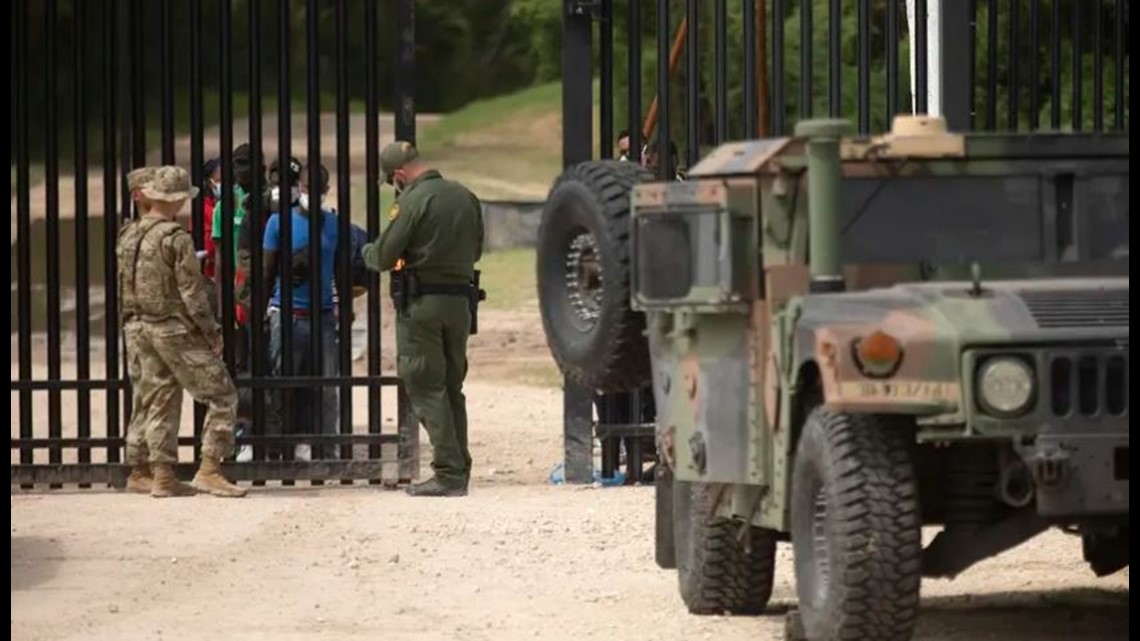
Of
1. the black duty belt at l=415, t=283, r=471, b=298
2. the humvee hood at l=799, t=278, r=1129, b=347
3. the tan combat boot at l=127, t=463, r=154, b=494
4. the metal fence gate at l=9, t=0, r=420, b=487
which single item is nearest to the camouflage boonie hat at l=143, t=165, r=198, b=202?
the metal fence gate at l=9, t=0, r=420, b=487

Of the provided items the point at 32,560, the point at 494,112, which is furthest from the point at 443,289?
the point at 494,112

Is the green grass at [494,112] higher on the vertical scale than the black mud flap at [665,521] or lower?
higher

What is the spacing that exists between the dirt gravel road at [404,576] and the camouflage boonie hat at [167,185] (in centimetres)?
138

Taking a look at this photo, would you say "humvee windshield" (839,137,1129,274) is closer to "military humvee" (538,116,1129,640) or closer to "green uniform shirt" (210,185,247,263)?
"military humvee" (538,116,1129,640)

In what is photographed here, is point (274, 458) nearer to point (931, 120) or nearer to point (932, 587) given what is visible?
point (932, 587)

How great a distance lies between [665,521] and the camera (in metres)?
10.7

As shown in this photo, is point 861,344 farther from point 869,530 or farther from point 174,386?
point 174,386

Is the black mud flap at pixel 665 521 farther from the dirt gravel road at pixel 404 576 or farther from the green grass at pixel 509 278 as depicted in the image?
the green grass at pixel 509 278

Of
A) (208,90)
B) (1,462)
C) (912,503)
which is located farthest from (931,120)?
(208,90)

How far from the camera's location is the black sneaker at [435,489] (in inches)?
548

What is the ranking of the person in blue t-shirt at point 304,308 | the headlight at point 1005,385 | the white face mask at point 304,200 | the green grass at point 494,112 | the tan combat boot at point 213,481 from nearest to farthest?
the headlight at point 1005,385 → the tan combat boot at point 213,481 → the person in blue t-shirt at point 304,308 → the white face mask at point 304,200 → the green grass at point 494,112

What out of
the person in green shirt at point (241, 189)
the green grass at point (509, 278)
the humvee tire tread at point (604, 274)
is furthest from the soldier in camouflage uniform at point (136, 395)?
the green grass at point (509, 278)

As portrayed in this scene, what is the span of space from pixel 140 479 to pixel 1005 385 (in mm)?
6835

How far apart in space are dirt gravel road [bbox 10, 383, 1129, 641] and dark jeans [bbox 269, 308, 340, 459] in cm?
31
